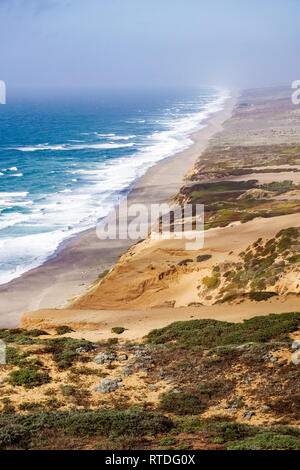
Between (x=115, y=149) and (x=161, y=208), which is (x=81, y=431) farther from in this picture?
(x=115, y=149)

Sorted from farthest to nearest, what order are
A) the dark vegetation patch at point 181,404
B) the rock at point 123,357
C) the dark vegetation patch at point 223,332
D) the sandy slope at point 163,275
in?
1. the sandy slope at point 163,275
2. the dark vegetation patch at point 223,332
3. the rock at point 123,357
4. the dark vegetation patch at point 181,404

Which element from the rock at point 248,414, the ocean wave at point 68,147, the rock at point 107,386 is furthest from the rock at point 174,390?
the ocean wave at point 68,147

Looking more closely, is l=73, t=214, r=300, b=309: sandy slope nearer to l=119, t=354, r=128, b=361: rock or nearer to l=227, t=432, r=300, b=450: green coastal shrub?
l=119, t=354, r=128, b=361: rock

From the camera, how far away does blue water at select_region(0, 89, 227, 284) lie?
164ft

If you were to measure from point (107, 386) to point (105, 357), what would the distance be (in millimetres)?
2407

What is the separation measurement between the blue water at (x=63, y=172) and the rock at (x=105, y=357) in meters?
23.3

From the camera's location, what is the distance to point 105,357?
1891 centimetres

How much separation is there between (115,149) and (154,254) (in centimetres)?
7431

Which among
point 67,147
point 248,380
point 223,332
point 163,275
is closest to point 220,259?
point 163,275

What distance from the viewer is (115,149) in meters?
108

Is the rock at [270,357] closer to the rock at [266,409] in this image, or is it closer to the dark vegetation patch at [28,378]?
the rock at [266,409]

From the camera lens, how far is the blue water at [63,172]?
5009 cm

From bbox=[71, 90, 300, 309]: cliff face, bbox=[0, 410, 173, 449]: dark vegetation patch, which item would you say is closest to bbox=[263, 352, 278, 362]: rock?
bbox=[0, 410, 173, 449]: dark vegetation patch

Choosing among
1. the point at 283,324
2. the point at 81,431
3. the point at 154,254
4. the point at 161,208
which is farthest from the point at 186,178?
the point at 81,431
